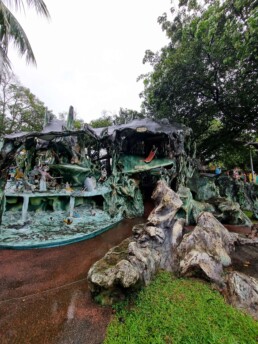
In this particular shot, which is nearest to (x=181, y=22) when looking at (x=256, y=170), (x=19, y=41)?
(x=19, y=41)

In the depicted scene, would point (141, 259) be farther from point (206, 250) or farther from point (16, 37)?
point (16, 37)

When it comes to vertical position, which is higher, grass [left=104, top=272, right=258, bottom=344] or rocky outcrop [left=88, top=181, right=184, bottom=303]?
rocky outcrop [left=88, top=181, right=184, bottom=303]

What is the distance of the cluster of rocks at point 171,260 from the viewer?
3.13 metres

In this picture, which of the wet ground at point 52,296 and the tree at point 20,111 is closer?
the wet ground at point 52,296

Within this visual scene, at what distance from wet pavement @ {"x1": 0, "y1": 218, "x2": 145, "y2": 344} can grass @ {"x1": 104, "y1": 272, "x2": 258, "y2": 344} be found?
0.35 metres

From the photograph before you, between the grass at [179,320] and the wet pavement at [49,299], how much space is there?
13.9 inches

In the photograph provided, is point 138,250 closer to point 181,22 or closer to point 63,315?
Answer: point 63,315

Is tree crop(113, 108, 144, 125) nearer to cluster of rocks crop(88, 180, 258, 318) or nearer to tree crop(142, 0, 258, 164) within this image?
tree crop(142, 0, 258, 164)

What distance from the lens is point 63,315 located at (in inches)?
118

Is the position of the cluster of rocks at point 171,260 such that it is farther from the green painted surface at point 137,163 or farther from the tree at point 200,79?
the tree at point 200,79

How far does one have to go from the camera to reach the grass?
2406 mm

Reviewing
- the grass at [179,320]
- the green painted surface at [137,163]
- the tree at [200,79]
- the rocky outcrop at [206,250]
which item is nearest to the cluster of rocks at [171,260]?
the rocky outcrop at [206,250]

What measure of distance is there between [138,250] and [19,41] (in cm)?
1057

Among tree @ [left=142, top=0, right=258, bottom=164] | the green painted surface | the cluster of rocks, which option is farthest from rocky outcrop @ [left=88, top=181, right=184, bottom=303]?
tree @ [left=142, top=0, right=258, bottom=164]
